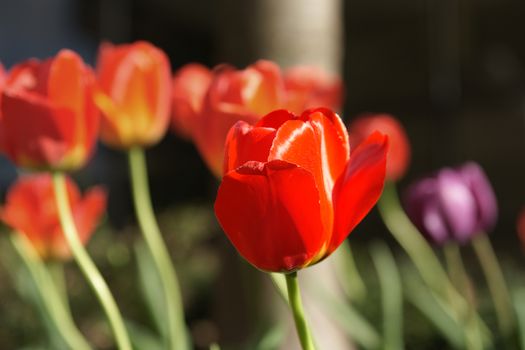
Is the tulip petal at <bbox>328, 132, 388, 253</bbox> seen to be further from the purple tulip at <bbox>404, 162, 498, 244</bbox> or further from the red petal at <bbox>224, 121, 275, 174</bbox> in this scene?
the purple tulip at <bbox>404, 162, 498, 244</bbox>

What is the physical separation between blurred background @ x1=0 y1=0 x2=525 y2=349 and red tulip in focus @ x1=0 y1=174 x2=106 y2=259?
3259 millimetres

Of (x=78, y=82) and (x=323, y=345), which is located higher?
(x=78, y=82)

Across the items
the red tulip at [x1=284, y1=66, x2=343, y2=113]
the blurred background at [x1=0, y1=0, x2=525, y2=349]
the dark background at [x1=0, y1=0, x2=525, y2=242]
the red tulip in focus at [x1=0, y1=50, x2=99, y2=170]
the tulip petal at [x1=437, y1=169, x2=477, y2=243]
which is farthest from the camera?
the dark background at [x1=0, y1=0, x2=525, y2=242]

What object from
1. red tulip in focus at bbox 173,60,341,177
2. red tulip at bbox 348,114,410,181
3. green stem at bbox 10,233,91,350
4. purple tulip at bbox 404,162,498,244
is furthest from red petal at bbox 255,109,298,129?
red tulip at bbox 348,114,410,181

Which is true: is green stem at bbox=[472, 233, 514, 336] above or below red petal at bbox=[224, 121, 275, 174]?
below

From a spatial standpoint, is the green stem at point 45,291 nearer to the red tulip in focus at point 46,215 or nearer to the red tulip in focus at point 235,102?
the red tulip in focus at point 46,215

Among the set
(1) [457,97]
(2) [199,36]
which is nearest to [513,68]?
(1) [457,97]

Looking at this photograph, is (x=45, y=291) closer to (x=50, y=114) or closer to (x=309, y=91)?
→ (x=50, y=114)

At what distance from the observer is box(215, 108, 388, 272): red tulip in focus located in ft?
2.08

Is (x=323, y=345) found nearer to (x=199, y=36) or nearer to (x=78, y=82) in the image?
(x=78, y=82)

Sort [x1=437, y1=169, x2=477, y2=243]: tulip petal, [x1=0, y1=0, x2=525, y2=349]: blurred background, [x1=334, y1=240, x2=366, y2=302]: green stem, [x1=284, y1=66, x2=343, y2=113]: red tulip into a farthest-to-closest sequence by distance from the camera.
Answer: [x1=0, y1=0, x2=525, y2=349]: blurred background, [x1=334, y1=240, x2=366, y2=302]: green stem, [x1=437, y1=169, x2=477, y2=243]: tulip petal, [x1=284, y1=66, x2=343, y2=113]: red tulip

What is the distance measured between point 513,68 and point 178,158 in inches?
109

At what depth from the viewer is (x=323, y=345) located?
169 centimetres

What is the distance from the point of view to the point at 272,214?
647 millimetres
